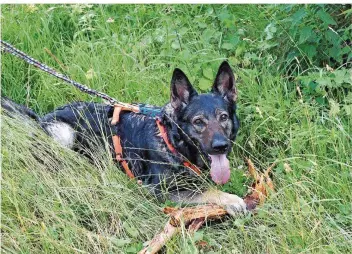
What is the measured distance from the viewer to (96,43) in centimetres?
578

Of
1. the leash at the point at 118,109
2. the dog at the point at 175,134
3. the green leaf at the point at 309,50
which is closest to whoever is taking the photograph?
the dog at the point at 175,134

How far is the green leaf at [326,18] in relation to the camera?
477 centimetres

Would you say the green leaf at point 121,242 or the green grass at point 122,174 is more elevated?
the green grass at point 122,174

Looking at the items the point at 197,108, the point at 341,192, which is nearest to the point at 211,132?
the point at 197,108

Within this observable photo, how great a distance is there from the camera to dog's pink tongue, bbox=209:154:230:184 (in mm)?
4160

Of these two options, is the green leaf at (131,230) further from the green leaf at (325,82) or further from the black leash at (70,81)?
the green leaf at (325,82)

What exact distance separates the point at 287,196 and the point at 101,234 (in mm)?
1122

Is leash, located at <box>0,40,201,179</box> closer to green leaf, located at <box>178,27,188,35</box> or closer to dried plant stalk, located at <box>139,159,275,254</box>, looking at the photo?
dried plant stalk, located at <box>139,159,275,254</box>

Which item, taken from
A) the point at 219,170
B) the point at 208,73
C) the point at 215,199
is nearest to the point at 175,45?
the point at 208,73

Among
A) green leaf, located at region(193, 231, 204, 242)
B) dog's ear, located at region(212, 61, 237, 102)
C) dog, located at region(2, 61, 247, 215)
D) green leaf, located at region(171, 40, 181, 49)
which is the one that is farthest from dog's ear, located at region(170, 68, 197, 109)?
green leaf, located at region(171, 40, 181, 49)

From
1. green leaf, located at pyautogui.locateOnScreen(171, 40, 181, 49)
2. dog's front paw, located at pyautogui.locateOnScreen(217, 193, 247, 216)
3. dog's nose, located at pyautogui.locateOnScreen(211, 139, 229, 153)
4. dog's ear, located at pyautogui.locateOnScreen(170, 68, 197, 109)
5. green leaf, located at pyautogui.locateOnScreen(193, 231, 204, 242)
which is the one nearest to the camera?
green leaf, located at pyautogui.locateOnScreen(193, 231, 204, 242)

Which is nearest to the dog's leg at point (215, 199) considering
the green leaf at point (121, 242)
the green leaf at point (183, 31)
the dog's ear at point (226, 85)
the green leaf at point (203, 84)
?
the green leaf at point (121, 242)

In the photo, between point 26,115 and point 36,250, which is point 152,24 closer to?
point 26,115

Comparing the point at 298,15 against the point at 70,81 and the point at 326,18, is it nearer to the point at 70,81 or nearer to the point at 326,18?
the point at 326,18
